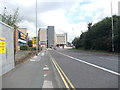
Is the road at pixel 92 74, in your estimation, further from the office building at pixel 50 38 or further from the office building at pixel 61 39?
the office building at pixel 61 39

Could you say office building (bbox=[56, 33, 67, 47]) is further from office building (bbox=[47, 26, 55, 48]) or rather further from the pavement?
the pavement

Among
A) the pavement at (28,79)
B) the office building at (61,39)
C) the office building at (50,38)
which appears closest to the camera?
the pavement at (28,79)

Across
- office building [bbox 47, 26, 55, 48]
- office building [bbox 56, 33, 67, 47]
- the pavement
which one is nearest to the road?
the pavement

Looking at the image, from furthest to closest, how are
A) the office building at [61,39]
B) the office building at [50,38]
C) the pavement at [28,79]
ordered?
the office building at [61,39] → the office building at [50,38] → the pavement at [28,79]

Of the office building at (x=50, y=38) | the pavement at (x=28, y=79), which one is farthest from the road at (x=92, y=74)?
the office building at (x=50, y=38)

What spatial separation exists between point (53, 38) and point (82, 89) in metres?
158

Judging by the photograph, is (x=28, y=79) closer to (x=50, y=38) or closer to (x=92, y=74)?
(x=92, y=74)

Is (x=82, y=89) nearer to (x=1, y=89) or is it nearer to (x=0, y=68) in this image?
(x=1, y=89)

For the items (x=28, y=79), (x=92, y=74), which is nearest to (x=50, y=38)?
(x=92, y=74)

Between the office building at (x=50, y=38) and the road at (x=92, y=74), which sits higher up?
the office building at (x=50, y=38)

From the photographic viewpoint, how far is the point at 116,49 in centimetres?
3722

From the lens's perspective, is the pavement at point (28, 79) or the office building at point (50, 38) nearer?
the pavement at point (28, 79)

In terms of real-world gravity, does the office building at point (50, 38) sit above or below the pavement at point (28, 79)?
above

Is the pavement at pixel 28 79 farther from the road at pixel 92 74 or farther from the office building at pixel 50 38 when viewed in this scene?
the office building at pixel 50 38
